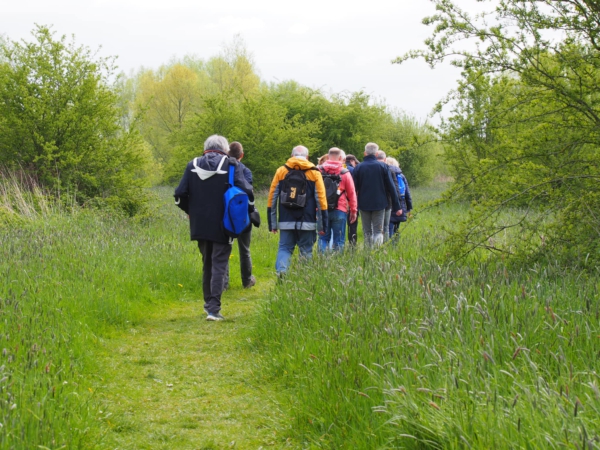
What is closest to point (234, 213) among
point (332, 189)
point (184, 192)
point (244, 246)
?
point (184, 192)

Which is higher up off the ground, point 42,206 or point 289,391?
point 42,206

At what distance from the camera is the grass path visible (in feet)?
14.6

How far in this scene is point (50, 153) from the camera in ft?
45.9

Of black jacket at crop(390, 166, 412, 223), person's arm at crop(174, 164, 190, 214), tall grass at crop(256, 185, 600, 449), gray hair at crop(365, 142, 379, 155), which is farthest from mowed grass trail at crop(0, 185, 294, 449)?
Answer: black jacket at crop(390, 166, 412, 223)

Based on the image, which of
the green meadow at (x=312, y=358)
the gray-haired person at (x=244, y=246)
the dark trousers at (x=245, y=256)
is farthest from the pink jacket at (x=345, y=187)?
the green meadow at (x=312, y=358)

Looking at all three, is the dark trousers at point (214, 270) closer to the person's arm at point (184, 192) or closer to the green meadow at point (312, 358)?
the green meadow at point (312, 358)

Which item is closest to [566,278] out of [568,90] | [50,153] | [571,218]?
[571,218]

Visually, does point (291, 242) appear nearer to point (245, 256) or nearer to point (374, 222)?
point (245, 256)

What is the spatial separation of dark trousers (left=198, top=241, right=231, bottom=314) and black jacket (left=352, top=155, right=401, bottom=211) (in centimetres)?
400

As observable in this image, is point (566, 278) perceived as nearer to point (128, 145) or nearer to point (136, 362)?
point (136, 362)

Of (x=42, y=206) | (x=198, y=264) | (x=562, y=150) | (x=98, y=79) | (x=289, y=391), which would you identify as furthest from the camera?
(x=98, y=79)

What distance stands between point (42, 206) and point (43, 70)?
11.2 feet

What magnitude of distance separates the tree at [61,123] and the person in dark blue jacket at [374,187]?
6366 mm

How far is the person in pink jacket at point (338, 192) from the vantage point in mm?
10656
